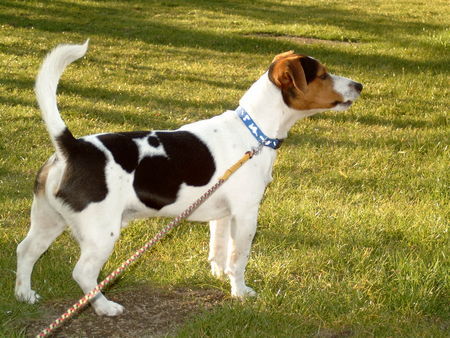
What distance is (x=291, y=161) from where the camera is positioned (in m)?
8.20

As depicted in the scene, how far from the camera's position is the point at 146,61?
562 inches

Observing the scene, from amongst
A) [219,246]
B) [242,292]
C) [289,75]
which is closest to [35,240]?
[219,246]

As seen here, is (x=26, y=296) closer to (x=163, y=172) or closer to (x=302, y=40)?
(x=163, y=172)

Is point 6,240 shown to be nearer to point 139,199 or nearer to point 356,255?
point 139,199

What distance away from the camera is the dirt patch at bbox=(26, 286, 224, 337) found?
178 inches

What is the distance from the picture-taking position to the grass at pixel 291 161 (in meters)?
4.80

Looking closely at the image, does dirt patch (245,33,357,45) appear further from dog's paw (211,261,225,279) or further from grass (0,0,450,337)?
dog's paw (211,261,225,279)

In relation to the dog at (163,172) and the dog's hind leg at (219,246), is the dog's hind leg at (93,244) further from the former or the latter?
the dog's hind leg at (219,246)

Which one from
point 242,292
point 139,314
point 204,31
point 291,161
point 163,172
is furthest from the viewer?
point 204,31

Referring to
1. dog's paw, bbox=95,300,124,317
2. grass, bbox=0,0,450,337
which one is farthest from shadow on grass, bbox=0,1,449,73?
dog's paw, bbox=95,300,124,317

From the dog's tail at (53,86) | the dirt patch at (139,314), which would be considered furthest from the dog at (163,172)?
the dirt patch at (139,314)

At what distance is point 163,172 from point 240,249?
0.89 metres

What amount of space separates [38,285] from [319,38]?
43.2 ft

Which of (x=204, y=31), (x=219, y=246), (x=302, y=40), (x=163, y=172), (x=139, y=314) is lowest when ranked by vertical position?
(x=204, y=31)
